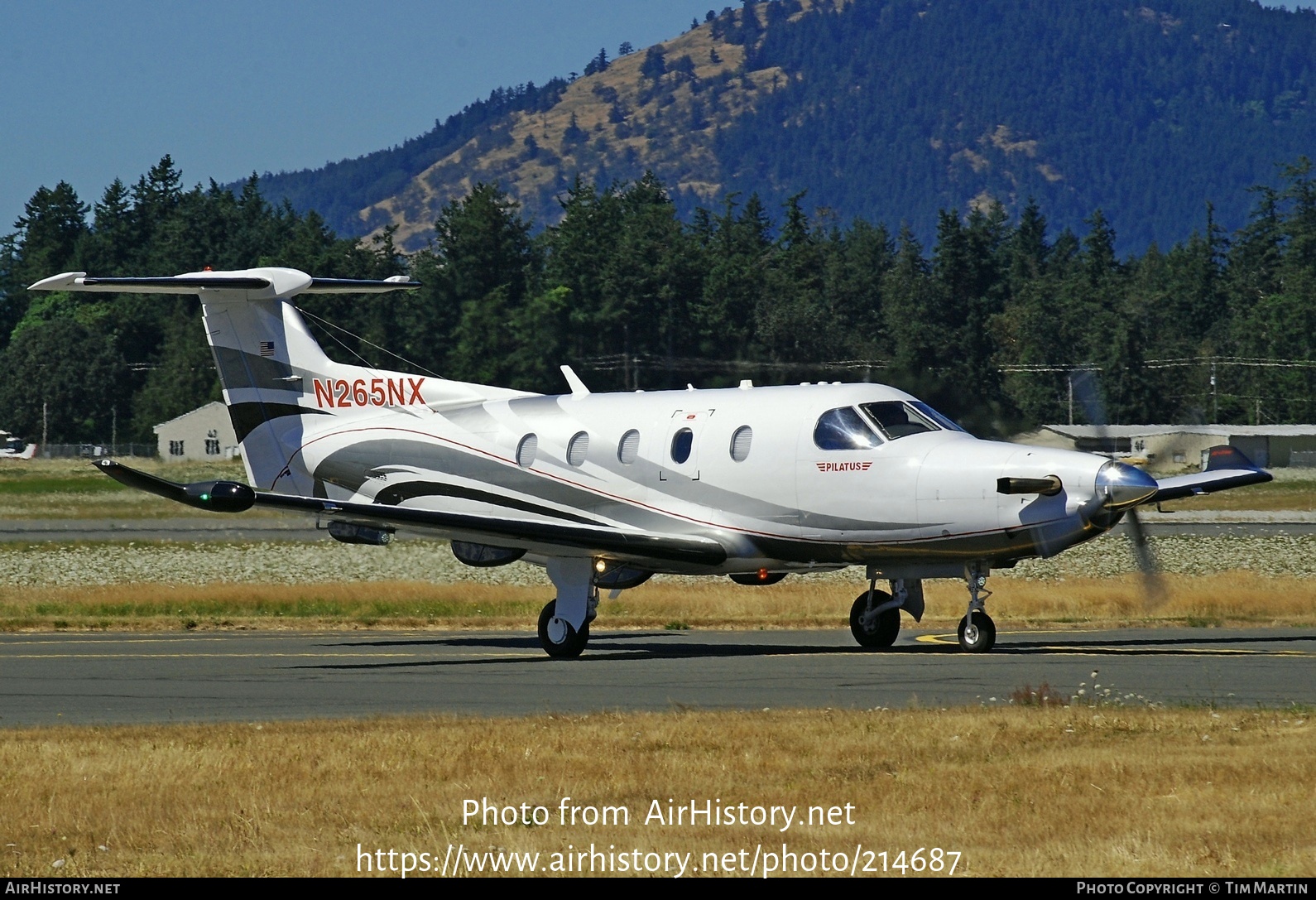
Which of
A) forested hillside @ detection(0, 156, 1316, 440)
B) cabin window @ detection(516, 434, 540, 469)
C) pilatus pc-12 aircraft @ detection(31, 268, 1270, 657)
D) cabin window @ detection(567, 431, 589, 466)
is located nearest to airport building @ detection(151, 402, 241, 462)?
forested hillside @ detection(0, 156, 1316, 440)

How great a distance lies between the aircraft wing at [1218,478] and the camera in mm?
20500

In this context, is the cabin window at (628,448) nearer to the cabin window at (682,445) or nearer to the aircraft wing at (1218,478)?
the cabin window at (682,445)

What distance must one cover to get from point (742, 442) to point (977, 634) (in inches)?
150

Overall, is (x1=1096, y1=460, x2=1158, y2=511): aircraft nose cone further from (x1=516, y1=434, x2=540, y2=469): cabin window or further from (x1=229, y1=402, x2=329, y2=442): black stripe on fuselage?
(x1=229, y1=402, x2=329, y2=442): black stripe on fuselage

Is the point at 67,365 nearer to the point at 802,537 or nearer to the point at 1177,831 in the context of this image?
the point at 802,537

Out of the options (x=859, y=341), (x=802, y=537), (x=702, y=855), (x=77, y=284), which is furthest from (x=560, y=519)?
(x=859, y=341)

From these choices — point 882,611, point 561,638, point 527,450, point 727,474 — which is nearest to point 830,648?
point 882,611

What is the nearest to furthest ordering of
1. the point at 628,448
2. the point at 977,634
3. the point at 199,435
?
the point at 977,634
the point at 628,448
the point at 199,435

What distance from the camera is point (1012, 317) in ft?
367

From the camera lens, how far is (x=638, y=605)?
1136 inches

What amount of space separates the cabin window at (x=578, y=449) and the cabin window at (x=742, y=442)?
2.23 m

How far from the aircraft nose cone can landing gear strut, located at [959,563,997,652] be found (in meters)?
1.98

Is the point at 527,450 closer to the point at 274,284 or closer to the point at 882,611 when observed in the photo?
the point at 274,284

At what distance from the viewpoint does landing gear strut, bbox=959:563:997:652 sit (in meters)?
20.2
